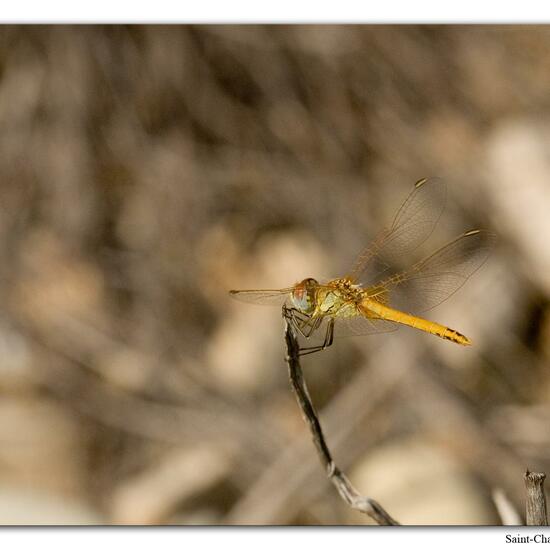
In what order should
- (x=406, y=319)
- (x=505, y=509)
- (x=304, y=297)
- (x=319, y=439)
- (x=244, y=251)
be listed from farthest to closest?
(x=244, y=251)
(x=505, y=509)
(x=406, y=319)
(x=304, y=297)
(x=319, y=439)

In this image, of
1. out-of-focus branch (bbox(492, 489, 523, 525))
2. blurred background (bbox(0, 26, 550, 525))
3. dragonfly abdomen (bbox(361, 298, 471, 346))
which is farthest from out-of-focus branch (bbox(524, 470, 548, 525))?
blurred background (bbox(0, 26, 550, 525))

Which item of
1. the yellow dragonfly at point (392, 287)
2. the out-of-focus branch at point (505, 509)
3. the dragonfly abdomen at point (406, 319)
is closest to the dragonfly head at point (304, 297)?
the yellow dragonfly at point (392, 287)

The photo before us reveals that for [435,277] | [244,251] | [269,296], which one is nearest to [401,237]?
[435,277]

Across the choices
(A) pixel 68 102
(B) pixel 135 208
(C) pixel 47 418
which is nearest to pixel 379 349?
(B) pixel 135 208

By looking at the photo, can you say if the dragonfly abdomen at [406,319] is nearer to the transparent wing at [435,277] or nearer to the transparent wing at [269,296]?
the transparent wing at [435,277]

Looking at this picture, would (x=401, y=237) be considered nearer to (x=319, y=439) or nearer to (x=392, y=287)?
(x=392, y=287)
